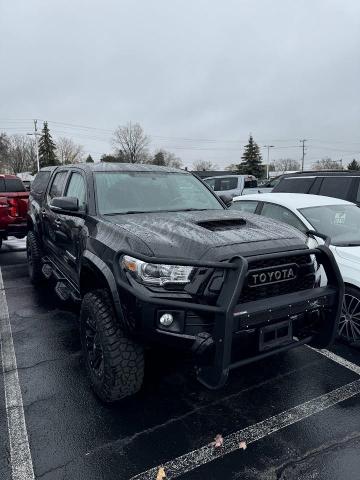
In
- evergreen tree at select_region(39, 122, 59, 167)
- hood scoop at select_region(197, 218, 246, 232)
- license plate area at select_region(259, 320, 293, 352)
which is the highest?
evergreen tree at select_region(39, 122, 59, 167)

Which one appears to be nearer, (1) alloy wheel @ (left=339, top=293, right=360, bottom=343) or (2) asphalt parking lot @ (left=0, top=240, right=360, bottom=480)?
(2) asphalt parking lot @ (left=0, top=240, right=360, bottom=480)

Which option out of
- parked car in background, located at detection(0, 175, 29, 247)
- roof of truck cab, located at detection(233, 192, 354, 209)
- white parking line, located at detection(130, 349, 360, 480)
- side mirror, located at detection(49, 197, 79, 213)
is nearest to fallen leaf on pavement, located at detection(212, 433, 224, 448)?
white parking line, located at detection(130, 349, 360, 480)

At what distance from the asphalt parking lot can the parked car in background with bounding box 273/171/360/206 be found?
11.1 ft

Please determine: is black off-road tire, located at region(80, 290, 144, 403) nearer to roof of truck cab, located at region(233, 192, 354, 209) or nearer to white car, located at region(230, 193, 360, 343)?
white car, located at region(230, 193, 360, 343)

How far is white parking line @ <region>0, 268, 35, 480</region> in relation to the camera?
245 cm

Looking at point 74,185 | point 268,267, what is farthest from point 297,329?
point 74,185

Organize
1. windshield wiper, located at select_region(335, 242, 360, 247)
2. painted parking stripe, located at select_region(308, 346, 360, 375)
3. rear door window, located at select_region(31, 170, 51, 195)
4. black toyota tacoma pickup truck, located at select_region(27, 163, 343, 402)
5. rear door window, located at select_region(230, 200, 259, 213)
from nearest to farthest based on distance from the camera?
black toyota tacoma pickup truck, located at select_region(27, 163, 343, 402), painted parking stripe, located at select_region(308, 346, 360, 375), windshield wiper, located at select_region(335, 242, 360, 247), rear door window, located at select_region(230, 200, 259, 213), rear door window, located at select_region(31, 170, 51, 195)

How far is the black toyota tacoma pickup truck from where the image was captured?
249 cm

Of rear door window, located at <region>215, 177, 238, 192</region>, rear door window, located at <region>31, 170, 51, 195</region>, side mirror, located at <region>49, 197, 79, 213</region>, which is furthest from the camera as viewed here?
rear door window, located at <region>215, 177, 238, 192</region>

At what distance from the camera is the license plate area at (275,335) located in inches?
104

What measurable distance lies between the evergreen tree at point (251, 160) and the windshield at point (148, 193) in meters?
53.1

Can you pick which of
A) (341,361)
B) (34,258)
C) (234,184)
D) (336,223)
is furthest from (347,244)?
(234,184)

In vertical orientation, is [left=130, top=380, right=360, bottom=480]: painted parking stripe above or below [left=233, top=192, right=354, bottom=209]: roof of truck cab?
below

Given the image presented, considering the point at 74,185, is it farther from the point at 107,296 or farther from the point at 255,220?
the point at 255,220
